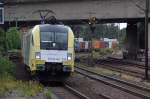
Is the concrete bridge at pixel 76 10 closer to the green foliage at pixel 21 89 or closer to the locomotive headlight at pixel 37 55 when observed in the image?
the locomotive headlight at pixel 37 55

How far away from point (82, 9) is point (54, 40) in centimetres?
3365

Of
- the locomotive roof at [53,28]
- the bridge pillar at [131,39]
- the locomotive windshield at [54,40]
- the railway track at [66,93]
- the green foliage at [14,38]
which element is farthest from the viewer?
the bridge pillar at [131,39]

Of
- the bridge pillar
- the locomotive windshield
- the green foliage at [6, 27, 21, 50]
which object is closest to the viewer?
the locomotive windshield

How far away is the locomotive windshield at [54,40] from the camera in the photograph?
27.3 m

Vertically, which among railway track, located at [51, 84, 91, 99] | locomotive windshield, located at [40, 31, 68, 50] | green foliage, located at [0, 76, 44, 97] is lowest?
railway track, located at [51, 84, 91, 99]

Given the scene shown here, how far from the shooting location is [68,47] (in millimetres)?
27516

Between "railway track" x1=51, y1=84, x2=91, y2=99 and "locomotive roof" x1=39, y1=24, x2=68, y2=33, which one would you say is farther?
"locomotive roof" x1=39, y1=24, x2=68, y2=33

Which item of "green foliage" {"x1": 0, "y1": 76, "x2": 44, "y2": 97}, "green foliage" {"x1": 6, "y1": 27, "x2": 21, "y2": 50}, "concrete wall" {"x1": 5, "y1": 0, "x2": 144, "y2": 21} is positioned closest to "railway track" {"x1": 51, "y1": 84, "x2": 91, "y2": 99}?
"green foliage" {"x1": 0, "y1": 76, "x2": 44, "y2": 97}

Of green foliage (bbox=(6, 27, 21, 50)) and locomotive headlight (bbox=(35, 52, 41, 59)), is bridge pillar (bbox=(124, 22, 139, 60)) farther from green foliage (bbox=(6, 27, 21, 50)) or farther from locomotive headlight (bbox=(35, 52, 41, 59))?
locomotive headlight (bbox=(35, 52, 41, 59))

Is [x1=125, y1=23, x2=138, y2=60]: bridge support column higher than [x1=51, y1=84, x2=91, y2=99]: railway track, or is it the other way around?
[x1=125, y1=23, x2=138, y2=60]: bridge support column

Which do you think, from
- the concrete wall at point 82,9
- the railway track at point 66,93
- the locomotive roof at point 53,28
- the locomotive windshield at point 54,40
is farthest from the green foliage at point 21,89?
the concrete wall at point 82,9

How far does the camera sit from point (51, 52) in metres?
27.1

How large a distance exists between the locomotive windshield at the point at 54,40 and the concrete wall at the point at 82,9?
104 ft

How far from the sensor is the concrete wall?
196ft
